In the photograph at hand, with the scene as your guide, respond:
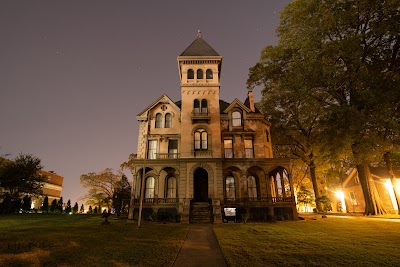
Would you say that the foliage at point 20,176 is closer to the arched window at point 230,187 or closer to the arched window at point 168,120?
the arched window at point 168,120

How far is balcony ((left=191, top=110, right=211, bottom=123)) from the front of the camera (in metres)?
28.4

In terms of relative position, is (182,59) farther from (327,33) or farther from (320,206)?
(320,206)

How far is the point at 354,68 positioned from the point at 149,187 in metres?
25.6

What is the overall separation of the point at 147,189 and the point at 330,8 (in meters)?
29.2

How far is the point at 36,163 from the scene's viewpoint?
1476 inches

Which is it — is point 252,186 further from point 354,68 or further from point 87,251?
point 87,251

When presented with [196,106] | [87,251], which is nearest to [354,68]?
[196,106]

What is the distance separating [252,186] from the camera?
28.6 meters

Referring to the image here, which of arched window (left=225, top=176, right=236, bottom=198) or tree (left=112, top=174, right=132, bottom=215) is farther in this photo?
tree (left=112, top=174, right=132, bottom=215)

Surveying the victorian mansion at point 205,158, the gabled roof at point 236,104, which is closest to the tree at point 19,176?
the victorian mansion at point 205,158

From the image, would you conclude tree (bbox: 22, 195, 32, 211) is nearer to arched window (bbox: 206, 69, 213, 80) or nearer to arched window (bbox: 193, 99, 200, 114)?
arched window (bbox: 193, 99, 200, 114)

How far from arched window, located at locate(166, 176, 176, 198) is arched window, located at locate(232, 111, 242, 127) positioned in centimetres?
1100

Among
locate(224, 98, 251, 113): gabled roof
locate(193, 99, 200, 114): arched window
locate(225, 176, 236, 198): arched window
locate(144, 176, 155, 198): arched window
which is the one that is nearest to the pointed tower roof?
locate(193, 99, 200, 114): arched window

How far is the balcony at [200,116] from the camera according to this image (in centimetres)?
2842
